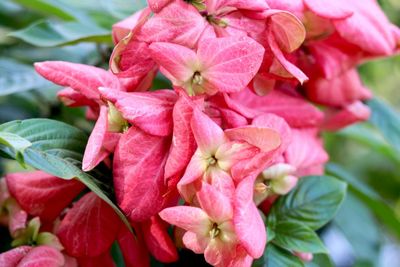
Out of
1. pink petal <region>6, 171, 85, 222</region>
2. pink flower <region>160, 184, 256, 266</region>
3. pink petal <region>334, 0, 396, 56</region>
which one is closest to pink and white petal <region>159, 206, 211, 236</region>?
pink flower <region>160, 184, 256, 266</region>

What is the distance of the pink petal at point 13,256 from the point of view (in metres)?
0.46

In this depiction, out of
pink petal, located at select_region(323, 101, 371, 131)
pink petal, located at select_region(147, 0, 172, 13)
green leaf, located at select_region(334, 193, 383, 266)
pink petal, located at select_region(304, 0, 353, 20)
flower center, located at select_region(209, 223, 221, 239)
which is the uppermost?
pink petal, located at select_region(147, 0, 172, 13)

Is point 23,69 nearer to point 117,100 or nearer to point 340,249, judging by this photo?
point 117,100

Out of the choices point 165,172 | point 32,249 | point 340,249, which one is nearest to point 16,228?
point 32,249

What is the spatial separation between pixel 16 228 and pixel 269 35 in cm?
23

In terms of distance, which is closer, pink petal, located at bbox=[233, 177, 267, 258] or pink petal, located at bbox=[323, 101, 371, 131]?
pink petal, located at bbox=[233, 177, 267, 258]

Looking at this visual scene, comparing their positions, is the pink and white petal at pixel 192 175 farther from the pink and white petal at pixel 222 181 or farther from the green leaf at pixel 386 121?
the green leaf at pixel 386 121

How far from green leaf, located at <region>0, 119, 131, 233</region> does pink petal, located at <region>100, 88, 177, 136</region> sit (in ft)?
0.17

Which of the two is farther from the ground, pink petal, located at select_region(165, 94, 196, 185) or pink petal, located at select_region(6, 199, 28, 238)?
pink petal, located at select_region(165, 94, 196, 185)

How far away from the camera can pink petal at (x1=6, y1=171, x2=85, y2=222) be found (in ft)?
1.61

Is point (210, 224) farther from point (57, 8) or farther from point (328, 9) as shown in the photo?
point (57, 8)

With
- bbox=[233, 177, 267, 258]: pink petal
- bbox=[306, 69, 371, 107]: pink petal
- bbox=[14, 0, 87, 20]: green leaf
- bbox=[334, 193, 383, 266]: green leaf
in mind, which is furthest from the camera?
bbox=[334, 193, 383, 266]: green leaf

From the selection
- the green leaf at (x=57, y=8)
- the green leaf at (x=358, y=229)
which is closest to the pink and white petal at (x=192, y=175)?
the green leaf at (x=57, y=8)

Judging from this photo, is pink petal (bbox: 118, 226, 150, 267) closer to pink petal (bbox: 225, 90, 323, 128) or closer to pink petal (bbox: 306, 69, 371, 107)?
pink petal (bbox: 225, 90, 323, 128)
